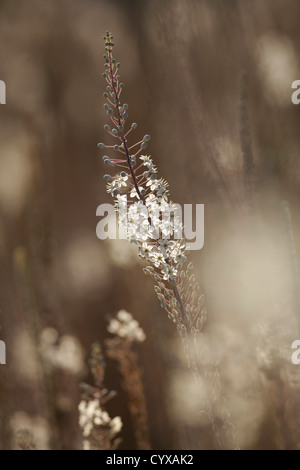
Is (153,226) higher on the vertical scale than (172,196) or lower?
lower

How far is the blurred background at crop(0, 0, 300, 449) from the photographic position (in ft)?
2.70

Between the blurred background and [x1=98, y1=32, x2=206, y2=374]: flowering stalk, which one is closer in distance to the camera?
[x1=98, y1=32, x2=206, y2=374]: flowering stalk

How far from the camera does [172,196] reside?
1175mm

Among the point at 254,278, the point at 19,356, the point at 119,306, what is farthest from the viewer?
the point at 119,306

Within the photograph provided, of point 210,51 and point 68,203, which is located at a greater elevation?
point 210,51

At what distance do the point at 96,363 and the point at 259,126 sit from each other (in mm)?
825

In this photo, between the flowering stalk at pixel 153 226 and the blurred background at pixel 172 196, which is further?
the blurred background at pixel 172 196

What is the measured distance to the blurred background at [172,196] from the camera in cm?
82

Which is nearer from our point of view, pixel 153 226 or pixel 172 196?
pixel 153 226

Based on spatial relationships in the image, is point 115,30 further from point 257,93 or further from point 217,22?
point 257,93

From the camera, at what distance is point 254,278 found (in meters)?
0.86

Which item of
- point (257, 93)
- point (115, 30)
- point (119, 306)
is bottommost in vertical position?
point (119, 306)
